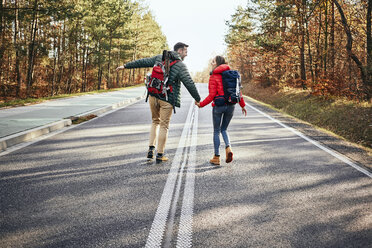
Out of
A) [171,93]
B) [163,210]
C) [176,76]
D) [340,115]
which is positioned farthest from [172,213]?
[340,115]

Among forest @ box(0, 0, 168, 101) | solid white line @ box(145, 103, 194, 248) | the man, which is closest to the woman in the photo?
the man

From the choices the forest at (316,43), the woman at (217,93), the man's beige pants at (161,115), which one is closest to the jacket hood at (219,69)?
the woman at (217,93)

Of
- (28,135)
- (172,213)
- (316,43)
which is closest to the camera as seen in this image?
(172,213)

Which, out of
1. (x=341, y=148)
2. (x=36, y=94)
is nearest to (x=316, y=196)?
(x=341, y=148)

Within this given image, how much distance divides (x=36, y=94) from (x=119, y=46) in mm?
13014

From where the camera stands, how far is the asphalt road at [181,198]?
3.01 metres

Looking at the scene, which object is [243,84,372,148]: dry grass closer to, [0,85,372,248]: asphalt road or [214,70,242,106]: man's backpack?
[0,85,372,248]: asphalt road

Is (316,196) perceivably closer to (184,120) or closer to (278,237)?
(278,237)

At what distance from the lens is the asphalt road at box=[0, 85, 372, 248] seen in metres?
3.01

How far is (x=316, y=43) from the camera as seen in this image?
1736cm

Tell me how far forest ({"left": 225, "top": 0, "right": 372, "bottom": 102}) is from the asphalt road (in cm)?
767

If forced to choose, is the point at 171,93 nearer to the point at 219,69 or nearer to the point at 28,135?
the point at 219,69

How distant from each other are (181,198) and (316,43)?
636 inches

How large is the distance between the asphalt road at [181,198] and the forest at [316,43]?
767 centimetres
